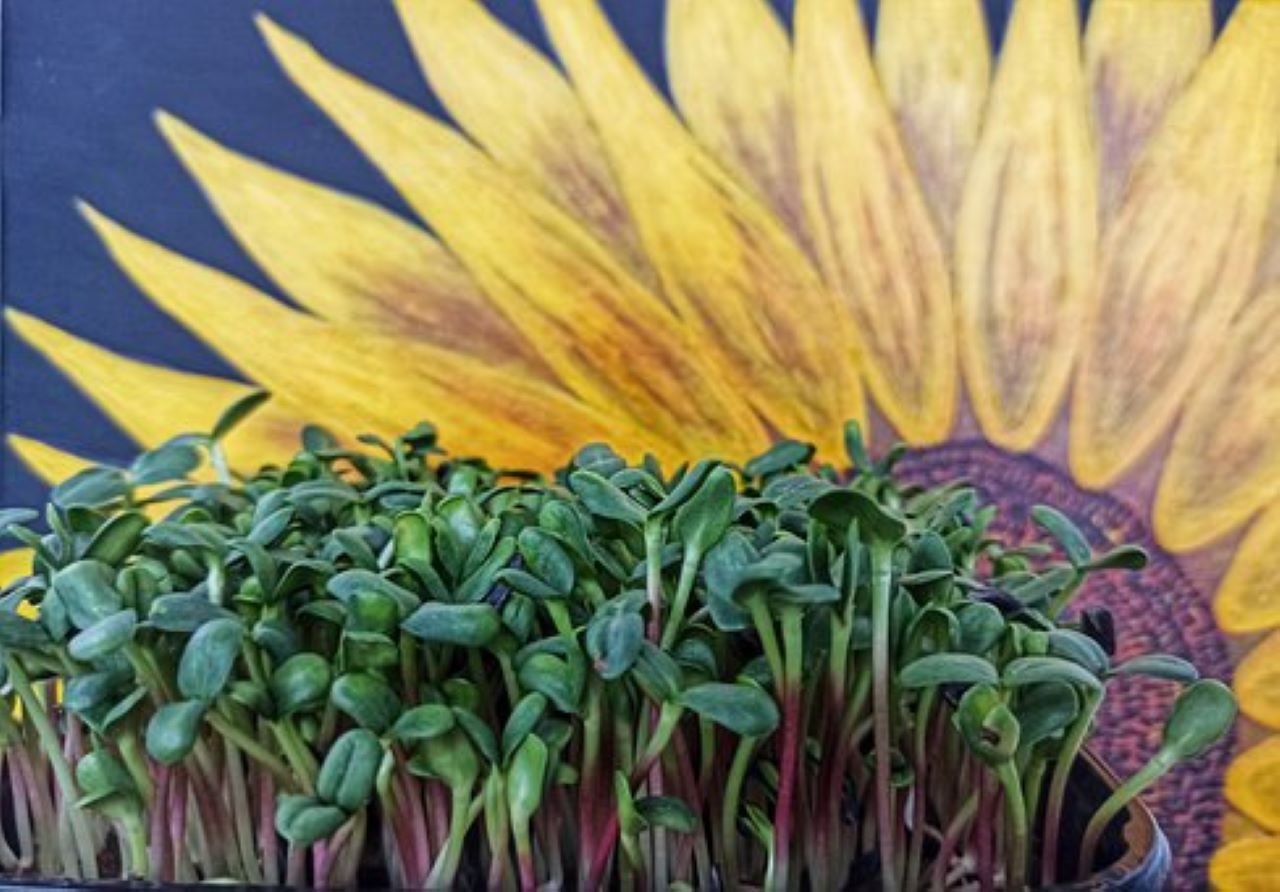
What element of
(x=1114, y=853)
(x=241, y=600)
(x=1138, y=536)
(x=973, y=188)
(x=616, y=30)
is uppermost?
(x=616, y=30)

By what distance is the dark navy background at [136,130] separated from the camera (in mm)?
1222

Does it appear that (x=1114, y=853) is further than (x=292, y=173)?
No

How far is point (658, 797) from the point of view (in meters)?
0.52

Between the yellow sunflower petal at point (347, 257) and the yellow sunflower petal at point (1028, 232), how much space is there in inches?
16.8

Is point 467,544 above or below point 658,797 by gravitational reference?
above

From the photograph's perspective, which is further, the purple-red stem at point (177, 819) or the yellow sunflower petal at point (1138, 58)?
the yellow sunflower petal at point (1138, 58)

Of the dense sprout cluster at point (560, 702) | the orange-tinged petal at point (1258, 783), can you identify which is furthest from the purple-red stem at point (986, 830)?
the orange-tinged petal at point (1258, 783)

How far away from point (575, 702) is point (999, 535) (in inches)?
32.2

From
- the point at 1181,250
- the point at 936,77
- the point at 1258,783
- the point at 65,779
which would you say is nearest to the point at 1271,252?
the point at 1181,250

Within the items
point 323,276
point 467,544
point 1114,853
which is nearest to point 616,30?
point 323,276

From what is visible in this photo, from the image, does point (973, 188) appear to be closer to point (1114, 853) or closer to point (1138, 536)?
point (1138, 536)

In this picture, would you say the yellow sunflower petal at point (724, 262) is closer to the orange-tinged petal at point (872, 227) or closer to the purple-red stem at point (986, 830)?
the orange-tinged petal at point (872, 227)

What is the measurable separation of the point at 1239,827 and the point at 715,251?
75 cm

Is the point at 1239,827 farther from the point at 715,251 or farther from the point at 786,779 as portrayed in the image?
the point at 786,779
